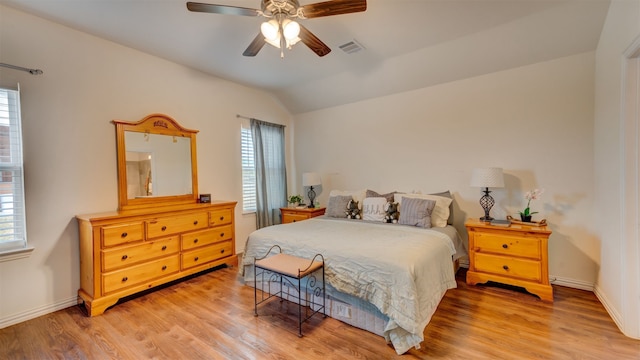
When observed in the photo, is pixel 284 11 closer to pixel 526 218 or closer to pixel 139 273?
pixel 139 273

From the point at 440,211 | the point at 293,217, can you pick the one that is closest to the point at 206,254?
the point at 293,217

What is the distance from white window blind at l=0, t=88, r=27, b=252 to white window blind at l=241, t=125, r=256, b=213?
2477mm

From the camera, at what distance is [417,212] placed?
313 centimetres

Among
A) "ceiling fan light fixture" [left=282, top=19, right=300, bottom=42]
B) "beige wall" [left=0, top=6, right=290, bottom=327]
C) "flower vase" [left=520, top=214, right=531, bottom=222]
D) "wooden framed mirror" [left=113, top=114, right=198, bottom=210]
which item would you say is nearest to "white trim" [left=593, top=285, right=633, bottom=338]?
"flower vase" [left=520, top=214, right=531, bottom=222]

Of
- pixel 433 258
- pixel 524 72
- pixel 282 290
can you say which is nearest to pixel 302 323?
pixel 282 290

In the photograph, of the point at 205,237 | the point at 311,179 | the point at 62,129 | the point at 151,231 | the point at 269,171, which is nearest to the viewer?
the point at 62,129

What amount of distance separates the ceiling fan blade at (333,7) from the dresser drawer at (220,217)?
2630 millimetres

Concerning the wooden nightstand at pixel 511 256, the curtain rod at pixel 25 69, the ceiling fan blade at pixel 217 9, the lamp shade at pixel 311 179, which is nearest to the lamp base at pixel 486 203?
the wooden nightstand at pixel 511 256

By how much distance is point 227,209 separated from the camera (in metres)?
3.67

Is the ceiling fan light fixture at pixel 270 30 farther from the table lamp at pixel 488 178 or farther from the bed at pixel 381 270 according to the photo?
the table lamp at pixel 488 178

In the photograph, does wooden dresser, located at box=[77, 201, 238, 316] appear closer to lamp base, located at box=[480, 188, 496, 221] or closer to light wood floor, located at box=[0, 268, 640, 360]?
light wood floor, located at box=[0, 268, 640, 360]

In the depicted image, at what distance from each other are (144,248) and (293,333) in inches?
73.3

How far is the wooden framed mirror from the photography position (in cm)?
303

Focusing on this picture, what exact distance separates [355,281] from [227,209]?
2.24 meters
